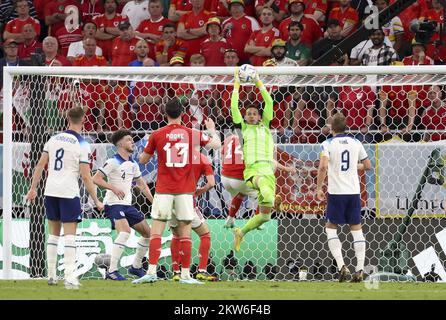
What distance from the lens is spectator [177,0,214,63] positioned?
1994 cm

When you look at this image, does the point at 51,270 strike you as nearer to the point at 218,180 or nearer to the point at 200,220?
the point at 200,220

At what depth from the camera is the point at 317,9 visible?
1959 cm

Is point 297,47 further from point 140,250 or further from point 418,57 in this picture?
point 140,250

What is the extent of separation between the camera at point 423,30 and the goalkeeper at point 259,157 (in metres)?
4.25

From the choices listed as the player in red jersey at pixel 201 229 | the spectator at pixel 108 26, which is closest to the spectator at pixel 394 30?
the spectator at pixel 108 26

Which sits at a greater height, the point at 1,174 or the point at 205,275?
the point at 1,174

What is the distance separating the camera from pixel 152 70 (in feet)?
49.9

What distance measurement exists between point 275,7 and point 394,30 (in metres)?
2.22

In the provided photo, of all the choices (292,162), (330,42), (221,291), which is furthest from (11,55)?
(221,291)

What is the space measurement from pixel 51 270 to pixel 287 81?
428 cm
